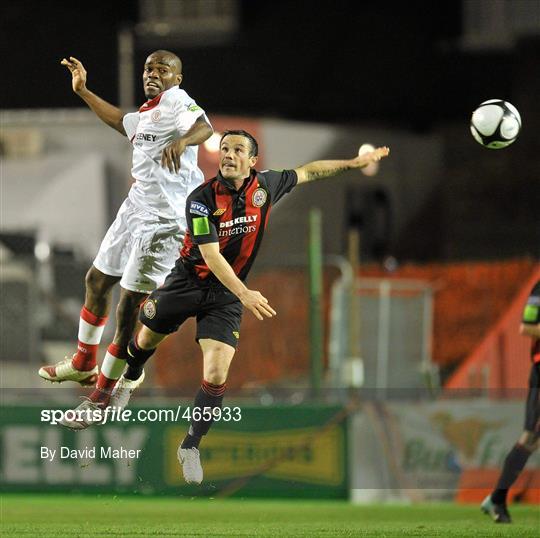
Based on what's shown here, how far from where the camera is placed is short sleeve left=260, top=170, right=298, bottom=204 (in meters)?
11.2

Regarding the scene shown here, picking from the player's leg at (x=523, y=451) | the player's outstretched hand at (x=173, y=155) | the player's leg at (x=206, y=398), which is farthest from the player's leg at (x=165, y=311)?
the player's leg at (x=523, y=451)

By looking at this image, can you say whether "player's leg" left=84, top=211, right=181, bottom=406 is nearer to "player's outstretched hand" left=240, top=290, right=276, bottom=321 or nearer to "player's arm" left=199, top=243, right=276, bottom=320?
"player's arm" left=199, top=243, right=276, bottom=320

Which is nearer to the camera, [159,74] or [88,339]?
[159,74]

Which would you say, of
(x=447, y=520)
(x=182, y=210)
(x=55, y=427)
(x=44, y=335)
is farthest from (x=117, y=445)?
(x=182, y=210)

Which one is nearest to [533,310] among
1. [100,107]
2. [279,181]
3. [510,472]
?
[510,472]

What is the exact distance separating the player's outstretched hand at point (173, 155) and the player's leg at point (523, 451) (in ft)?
14.4

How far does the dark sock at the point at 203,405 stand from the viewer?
11.1 meters

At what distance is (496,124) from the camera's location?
11445 millimetres

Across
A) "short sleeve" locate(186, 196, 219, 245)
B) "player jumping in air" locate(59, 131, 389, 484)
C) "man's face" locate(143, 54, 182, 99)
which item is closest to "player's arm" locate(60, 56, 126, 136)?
"man's face" locate(143, 54, 182, 99)

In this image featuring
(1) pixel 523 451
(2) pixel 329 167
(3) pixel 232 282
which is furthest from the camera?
(1) pixel 523 451

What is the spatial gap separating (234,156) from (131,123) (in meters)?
1.07

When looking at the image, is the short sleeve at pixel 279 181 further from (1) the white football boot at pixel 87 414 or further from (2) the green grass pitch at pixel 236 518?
(2) the green grass pitch at pixel 236 518

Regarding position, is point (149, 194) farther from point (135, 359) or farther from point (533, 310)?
point (533, 310)

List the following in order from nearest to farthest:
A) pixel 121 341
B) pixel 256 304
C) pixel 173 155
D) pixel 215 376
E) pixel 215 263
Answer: pixel 256 304 < pixel 215 263 < pixel 215 376 < pixel 173 155 < pixel 121 341
